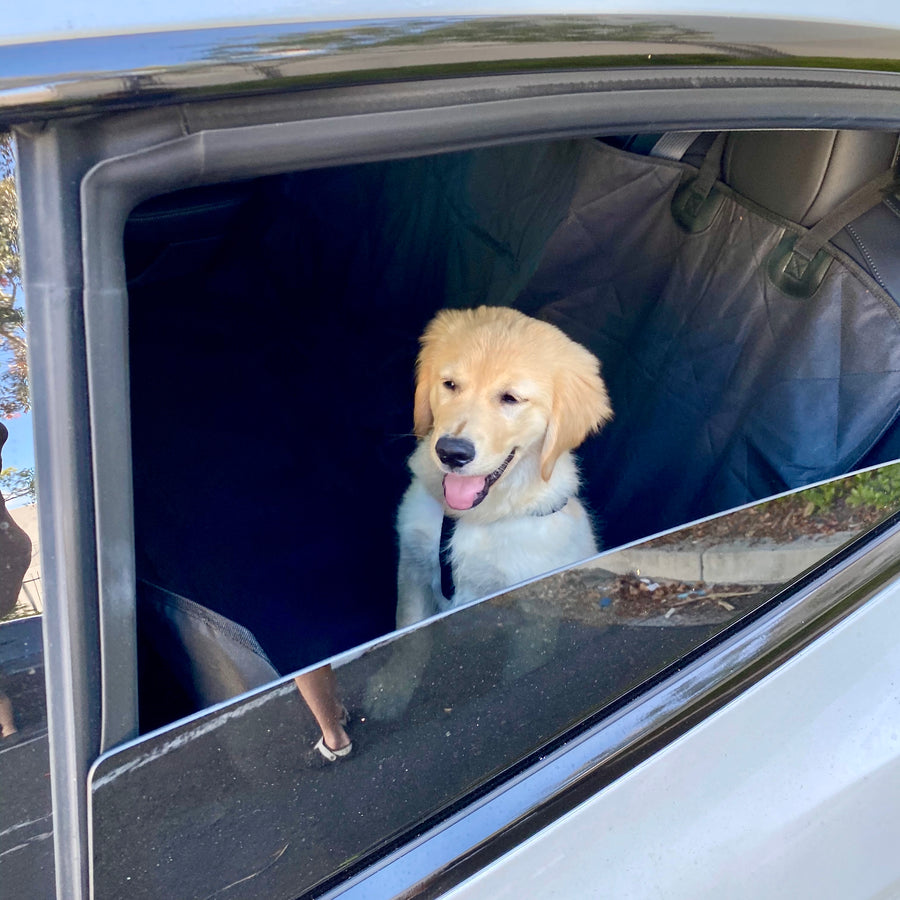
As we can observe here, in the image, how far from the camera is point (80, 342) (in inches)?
26.4

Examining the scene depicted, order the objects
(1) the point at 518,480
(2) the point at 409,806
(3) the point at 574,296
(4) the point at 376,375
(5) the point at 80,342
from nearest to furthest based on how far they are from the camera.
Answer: (5) the point at 80,342, (2) the point at 409,806, (1) the point at 518,480, (3) the point at 574,296, (4) the point at 376,375

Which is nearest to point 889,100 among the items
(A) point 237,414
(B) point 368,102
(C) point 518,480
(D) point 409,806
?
(B) point 368,102

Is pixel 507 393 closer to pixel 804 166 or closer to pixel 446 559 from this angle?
pixel 446 559

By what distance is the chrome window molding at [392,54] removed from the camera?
60 centimetres

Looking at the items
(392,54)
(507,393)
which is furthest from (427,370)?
(392,54)

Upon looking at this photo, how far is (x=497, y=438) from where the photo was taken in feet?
6.44

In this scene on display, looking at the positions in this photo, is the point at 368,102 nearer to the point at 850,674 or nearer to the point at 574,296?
the point at 850,674

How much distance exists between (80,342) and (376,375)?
2038 mm

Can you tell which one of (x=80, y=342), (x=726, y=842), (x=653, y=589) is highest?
(x=80, y=342)

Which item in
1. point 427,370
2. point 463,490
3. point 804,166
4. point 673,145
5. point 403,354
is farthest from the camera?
point 403,354

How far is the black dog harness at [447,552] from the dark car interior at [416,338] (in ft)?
0.47

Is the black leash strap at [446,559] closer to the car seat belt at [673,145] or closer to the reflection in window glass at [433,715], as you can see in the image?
the reflection in window glass at [433,715]

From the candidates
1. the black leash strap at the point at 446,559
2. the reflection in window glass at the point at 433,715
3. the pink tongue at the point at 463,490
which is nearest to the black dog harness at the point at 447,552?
the black leash strap at the point at 446,559

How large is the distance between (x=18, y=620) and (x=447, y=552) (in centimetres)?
136
